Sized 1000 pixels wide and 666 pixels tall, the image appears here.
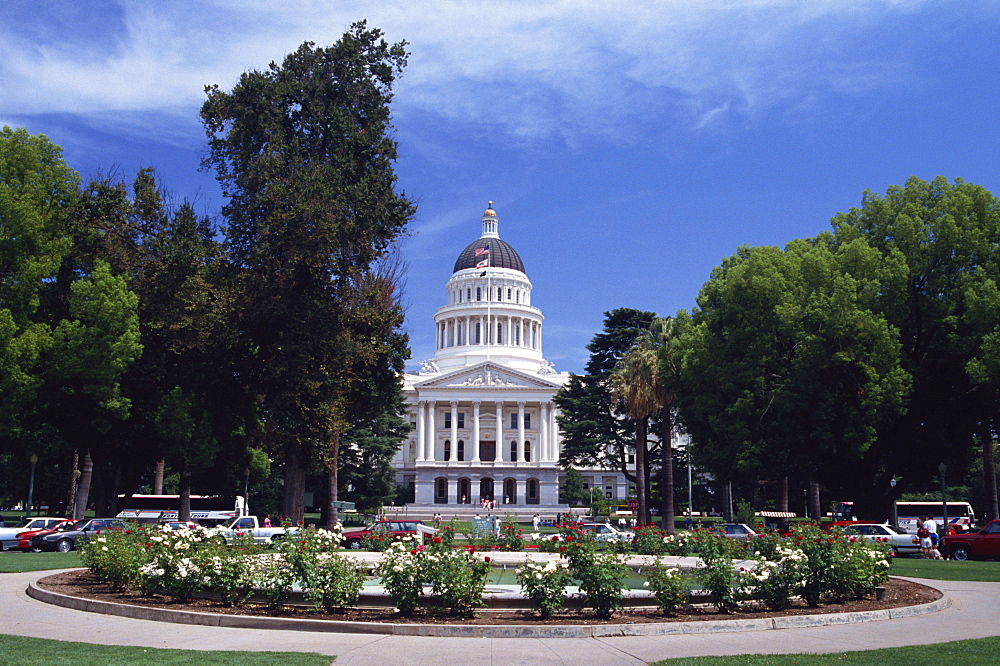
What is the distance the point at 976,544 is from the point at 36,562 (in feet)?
94.8

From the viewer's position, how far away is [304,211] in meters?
32.5

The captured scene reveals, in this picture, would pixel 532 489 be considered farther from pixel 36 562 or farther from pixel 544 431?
pixel 36 562

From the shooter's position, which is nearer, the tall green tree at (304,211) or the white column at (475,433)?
the tall green tree at (304,211)

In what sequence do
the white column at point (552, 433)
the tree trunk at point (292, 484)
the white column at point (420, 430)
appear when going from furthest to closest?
the white column at point (552, 433) → the white column at point (420, 430) → the tree trunk at point (292, 484)

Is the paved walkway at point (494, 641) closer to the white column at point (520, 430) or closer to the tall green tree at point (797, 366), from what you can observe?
the tall green tree at point (797, 366)

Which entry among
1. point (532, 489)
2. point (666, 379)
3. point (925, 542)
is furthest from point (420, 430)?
point (925, 542)

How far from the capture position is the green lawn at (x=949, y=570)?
22.2m

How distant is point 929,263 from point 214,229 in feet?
101

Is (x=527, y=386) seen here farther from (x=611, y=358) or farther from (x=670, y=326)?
(x=670, y=326)

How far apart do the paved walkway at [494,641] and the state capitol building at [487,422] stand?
263ft

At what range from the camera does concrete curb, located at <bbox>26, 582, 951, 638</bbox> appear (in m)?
12.5

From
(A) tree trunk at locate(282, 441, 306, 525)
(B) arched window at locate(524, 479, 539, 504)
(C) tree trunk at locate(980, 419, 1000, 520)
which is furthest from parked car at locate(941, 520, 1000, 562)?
(B) arched window at locate(524, 479, 539, 504)

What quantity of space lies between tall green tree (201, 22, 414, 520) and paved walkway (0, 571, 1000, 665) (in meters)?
20.3

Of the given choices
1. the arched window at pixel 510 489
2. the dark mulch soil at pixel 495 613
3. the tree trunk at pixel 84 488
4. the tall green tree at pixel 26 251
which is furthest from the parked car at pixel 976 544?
the arched window at pixel 510 489
